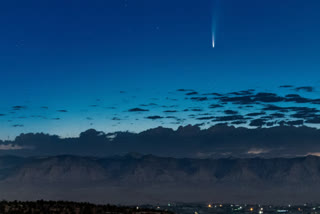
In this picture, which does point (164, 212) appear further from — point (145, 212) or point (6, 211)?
point (6, 211)

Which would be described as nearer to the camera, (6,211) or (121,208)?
(6,211)

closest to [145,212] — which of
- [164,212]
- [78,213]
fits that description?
[164,212]

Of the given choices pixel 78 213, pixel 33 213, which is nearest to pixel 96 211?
pixel 78 213

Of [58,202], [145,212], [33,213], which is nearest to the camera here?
[33,213]

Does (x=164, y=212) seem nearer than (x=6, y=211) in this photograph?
No

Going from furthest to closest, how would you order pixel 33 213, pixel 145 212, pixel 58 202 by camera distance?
pixel 58 202, pixel 145 212, pixel 33 213

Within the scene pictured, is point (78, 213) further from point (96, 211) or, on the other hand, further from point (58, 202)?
point (58, 202)
